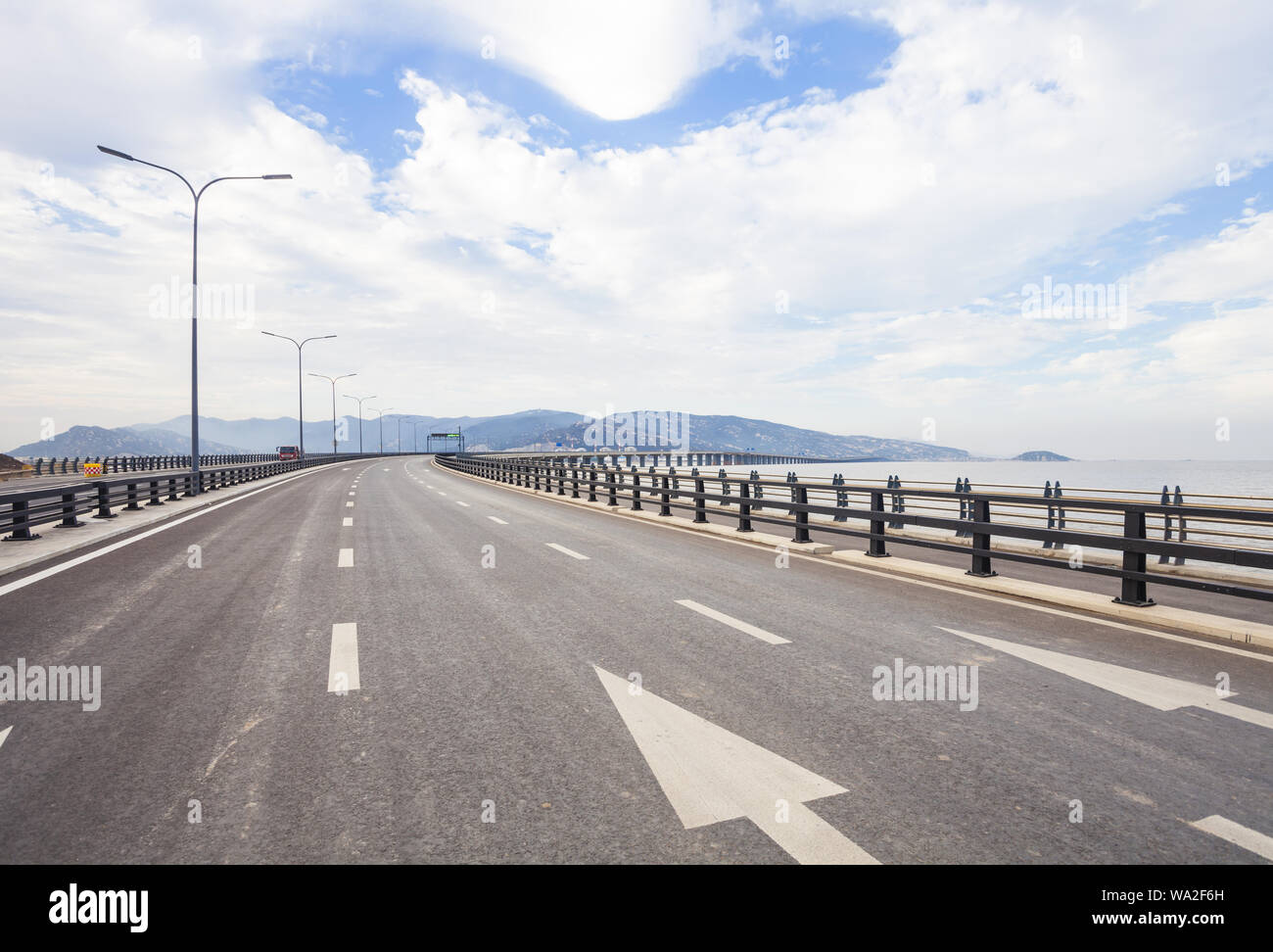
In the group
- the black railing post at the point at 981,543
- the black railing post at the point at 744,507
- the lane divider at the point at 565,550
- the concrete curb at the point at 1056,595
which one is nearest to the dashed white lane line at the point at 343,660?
the lane divider at the point at 565,550

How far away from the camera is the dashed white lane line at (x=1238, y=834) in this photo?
305 centimetres

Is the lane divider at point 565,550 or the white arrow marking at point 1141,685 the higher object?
the lane divider at point 565,550

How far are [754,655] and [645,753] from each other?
2.23 m

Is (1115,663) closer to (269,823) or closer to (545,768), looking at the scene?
(545,768)

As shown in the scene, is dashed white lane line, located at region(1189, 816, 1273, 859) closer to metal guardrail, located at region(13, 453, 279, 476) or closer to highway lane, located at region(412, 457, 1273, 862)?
highway lane, located at region(412, 457, 1273, 862)

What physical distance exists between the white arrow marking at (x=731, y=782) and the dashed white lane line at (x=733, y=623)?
212 centimetres

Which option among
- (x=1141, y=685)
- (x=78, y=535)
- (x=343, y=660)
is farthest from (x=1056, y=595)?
(x=78, y=535)

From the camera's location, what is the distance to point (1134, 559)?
7.76 m

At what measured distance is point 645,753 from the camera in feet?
13.2

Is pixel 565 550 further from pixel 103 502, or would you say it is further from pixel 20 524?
pixel 103 502

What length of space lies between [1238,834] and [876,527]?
8990mm

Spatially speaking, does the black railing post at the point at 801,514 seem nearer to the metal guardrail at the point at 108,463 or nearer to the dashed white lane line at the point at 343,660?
the dashed white lane line at the point at 343,660
